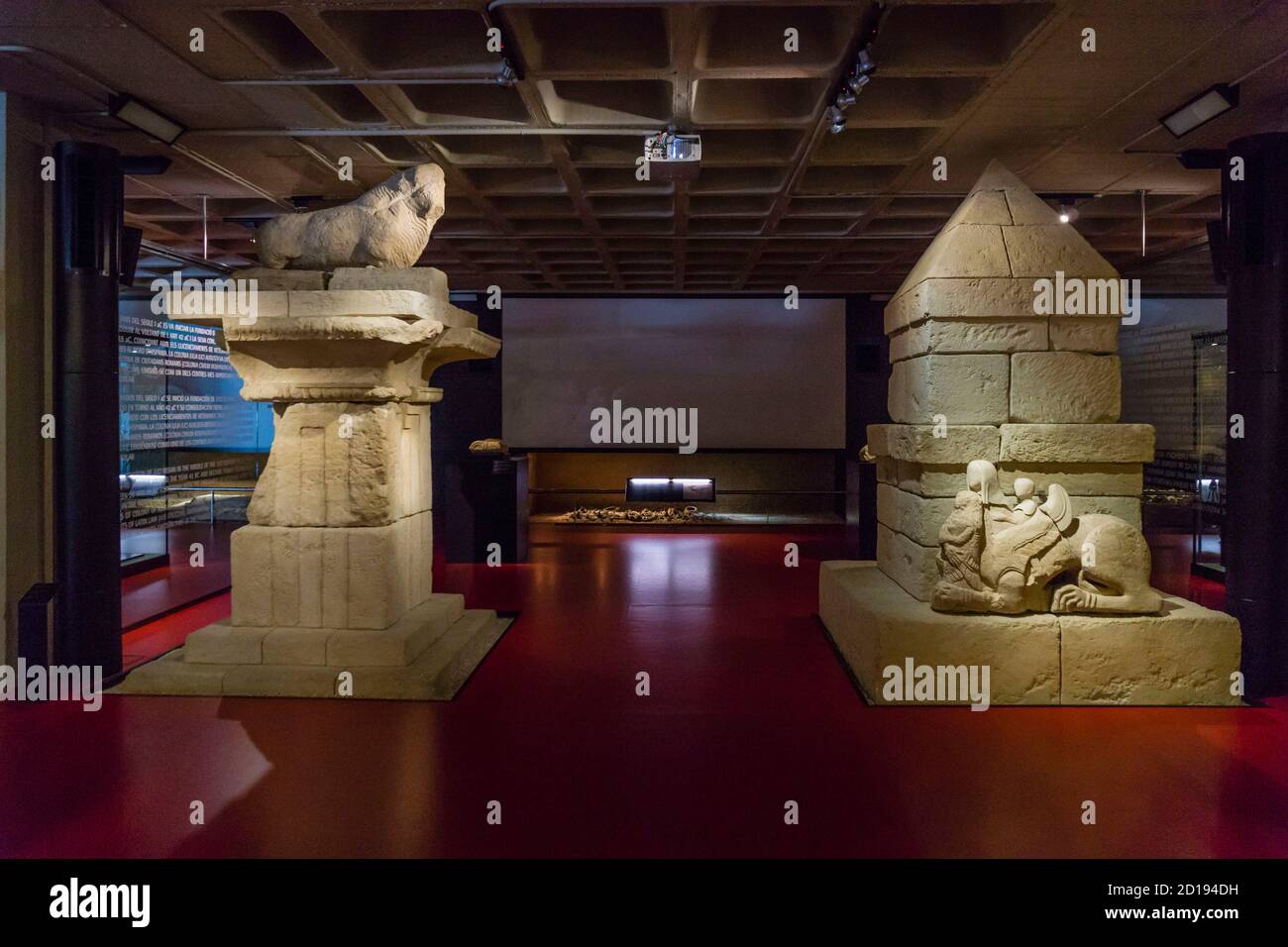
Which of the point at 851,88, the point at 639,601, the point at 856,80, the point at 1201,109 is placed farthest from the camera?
the point at 639,601

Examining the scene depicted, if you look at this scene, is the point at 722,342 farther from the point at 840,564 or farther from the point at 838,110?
the point at 838,110

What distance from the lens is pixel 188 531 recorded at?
424 inches

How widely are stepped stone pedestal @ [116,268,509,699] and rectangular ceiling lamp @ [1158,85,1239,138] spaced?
14.6 ft

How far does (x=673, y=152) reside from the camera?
16.3 ft

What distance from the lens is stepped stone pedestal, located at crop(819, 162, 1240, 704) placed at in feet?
14.3

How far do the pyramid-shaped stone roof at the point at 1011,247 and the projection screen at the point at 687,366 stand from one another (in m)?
7.00

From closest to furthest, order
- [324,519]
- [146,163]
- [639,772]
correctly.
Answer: [639,772] → [324,519] → [146,163]

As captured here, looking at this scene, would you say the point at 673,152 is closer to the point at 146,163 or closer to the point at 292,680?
the point at 146,163

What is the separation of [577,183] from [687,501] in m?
7.16

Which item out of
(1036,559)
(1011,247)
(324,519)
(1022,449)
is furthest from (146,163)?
(1036,559)

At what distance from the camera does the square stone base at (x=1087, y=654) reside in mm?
4355

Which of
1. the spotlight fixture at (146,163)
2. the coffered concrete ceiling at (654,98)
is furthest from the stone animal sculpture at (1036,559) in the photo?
Result: the spotlight fixture at (146,163)

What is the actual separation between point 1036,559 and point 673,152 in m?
3.11

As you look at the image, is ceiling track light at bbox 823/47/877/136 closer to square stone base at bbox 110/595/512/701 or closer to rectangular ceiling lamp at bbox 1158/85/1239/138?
rectangular ceiling lamp at bbox 1158/85/1239/138
